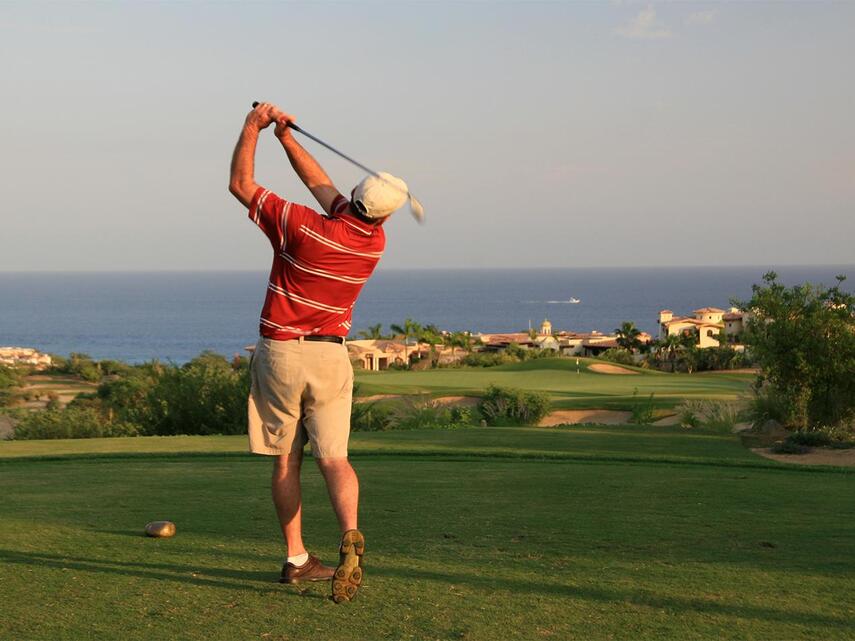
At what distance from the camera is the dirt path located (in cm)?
1454

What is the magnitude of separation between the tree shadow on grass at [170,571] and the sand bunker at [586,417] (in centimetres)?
2215

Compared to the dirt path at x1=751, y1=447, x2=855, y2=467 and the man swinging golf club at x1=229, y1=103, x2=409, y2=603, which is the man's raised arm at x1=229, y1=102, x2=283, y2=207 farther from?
the dirt path at x1=751, y1=447, x2=855, y2=467

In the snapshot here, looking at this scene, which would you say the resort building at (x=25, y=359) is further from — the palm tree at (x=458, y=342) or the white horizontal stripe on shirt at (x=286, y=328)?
the white horizontal stripe on shirt at (x=286, y=328)

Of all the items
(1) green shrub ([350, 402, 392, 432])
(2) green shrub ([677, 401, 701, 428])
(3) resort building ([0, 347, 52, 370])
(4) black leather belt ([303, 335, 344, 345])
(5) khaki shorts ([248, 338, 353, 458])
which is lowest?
(3) resort building ([0, 347, 52, 370])

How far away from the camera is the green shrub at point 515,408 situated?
2650 cm

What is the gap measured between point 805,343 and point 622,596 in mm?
13581

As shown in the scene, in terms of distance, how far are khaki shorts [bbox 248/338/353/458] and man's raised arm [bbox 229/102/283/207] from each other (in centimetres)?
74

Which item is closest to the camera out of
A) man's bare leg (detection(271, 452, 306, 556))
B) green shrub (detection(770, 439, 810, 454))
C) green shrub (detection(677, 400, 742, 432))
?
man's bare leg (detection(271, 452, 306, 556))

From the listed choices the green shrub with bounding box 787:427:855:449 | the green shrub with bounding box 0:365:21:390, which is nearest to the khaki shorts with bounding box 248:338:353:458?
the green shrub with bounding box 787:427:855:449

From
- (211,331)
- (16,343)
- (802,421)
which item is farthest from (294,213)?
(211,331)

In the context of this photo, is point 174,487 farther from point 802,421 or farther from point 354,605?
point 802,421

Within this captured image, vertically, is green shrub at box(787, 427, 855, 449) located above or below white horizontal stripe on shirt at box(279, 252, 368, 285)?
below

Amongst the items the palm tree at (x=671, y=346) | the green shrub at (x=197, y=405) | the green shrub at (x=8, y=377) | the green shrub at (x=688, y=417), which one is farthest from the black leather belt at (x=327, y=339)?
the palm tree at (x=671, y=346)

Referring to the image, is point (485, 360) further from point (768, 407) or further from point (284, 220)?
point (284, 220)
